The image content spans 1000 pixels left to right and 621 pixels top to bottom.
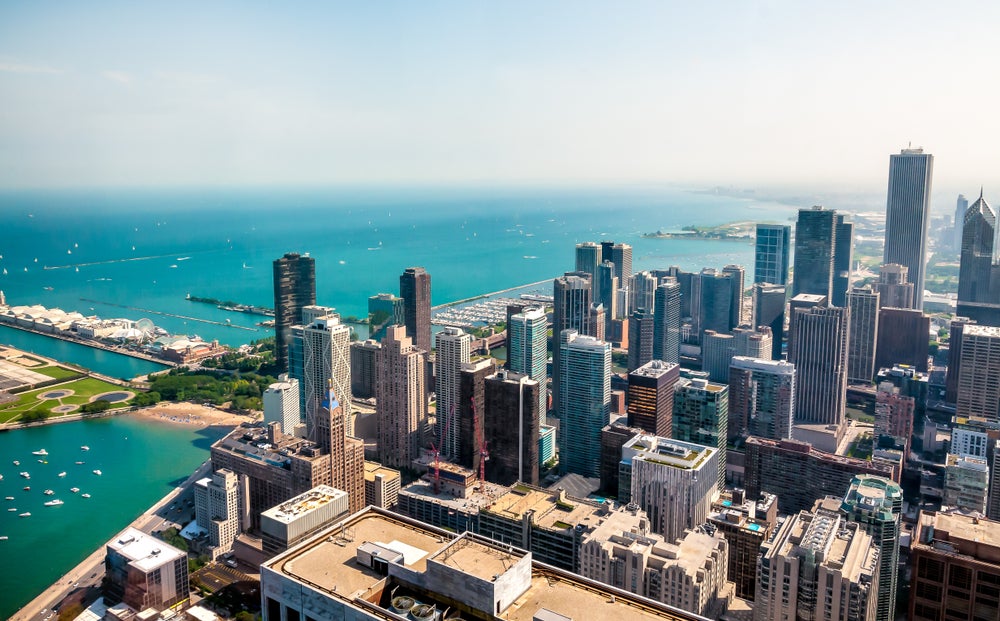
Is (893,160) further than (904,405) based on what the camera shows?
Yes

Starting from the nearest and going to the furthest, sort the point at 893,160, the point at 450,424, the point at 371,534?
1. the point at 371,534
2. the point at 450,424
3. the point at 893,160

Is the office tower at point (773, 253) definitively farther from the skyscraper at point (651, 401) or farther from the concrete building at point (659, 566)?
the concrete building at point (659, 566)

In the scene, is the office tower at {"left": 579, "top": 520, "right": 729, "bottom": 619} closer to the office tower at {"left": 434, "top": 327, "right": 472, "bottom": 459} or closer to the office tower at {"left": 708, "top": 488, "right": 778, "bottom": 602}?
the office tower at {"left": 708, "top": 488, "right": 778, "bottom": 602}

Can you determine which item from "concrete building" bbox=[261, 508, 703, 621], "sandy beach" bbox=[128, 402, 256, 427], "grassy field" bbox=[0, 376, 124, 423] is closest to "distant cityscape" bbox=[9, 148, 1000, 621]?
"concrete building" bbox=[261, 508, 703, 621]

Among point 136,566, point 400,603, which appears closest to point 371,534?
point 400,603

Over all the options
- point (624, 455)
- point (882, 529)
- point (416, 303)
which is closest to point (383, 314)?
point (416, 303)

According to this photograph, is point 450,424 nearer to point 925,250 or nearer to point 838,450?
point 838,450
